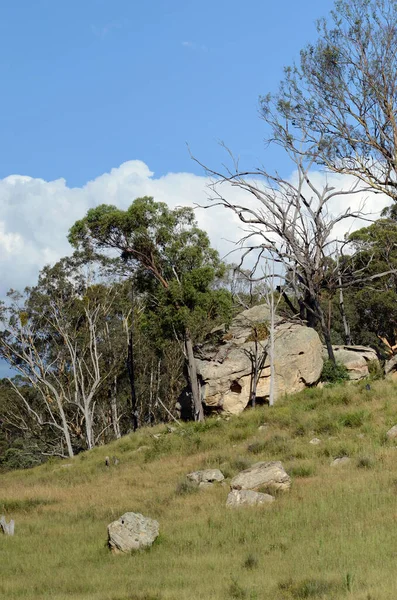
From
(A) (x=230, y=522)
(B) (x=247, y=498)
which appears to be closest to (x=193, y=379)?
(B) (x=247, y=498)

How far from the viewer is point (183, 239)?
113 ft

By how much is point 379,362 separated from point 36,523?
20470 mm

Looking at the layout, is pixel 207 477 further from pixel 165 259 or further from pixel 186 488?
pixel 165 259

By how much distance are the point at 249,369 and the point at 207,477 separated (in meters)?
13.1

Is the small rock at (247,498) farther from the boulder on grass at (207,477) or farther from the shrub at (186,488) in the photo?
the boulder on grass at (207,477)

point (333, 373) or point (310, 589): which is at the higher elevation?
point (333, 373)

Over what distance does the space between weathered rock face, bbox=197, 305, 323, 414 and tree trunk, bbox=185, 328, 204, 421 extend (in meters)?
0.33

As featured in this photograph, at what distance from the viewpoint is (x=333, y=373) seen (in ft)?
104

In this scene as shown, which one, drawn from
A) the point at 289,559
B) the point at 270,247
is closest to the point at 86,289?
the point at 270,247

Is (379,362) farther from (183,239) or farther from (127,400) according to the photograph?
(127,400)

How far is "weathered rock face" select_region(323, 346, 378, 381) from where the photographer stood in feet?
106

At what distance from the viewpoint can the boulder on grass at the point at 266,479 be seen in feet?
51.0

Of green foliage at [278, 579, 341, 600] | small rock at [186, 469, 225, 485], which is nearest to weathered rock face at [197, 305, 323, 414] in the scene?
small rock at [186, 469, 225, 485]

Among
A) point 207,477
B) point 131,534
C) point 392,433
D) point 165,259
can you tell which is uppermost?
point 165,259
